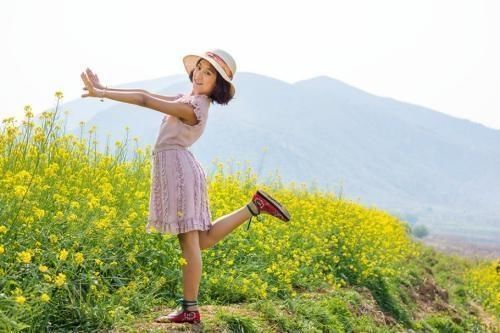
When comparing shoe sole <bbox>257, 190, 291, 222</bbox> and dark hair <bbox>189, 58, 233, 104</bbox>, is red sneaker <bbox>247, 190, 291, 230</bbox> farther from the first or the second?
dark hair <bbox>189, 58, 233, 104</bbox>

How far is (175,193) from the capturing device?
181 inches

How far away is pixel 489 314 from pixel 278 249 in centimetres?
597

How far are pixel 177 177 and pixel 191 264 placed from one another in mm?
558

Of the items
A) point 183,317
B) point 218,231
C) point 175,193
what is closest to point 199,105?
point 175,193

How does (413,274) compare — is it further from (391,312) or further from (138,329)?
(138,329)

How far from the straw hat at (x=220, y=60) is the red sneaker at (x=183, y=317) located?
1401 millimetres

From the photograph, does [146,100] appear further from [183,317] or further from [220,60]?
[183,317]

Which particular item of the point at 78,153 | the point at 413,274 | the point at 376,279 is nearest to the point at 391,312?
the point at 376,279

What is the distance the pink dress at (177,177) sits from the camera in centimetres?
459

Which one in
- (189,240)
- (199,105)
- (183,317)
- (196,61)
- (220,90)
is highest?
(196,61)

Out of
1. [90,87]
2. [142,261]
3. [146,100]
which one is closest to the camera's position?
[90,87]

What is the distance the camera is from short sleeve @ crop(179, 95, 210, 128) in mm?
4562

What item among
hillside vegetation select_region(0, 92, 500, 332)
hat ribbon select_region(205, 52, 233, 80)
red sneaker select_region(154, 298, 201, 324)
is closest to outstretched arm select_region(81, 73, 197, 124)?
hat ribbon select_region(205, 52, 233, 80)

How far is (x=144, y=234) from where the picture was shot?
18.3ft
